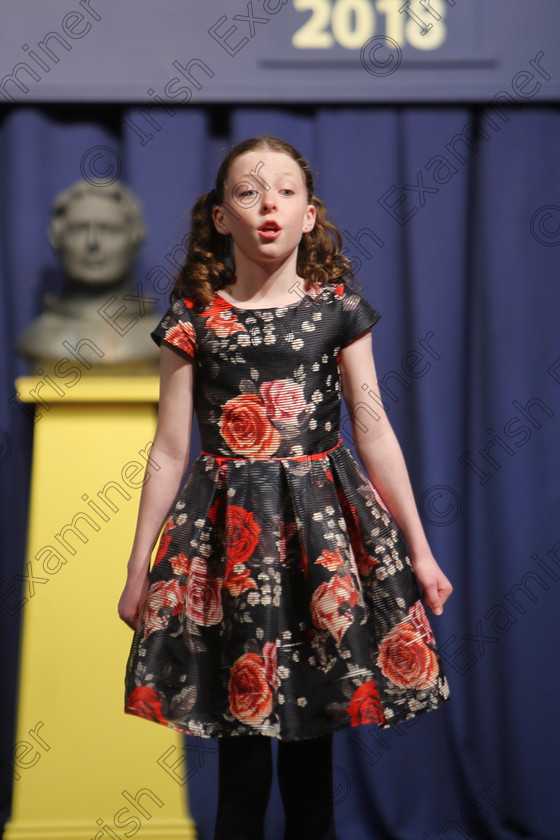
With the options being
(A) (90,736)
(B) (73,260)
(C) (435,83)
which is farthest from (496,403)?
(A) (90,736)

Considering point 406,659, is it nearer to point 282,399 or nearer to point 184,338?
point 282,399

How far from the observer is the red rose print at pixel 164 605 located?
3.81 feet

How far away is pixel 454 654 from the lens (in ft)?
6.41

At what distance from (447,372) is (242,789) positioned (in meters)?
1.06

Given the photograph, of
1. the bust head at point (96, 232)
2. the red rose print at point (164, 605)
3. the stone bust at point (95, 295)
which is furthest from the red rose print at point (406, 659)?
the bust head at point (96, 232)

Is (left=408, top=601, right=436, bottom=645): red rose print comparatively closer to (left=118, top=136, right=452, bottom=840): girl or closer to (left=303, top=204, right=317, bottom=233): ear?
(left=118, top=136, right=452, bottom=840): girl

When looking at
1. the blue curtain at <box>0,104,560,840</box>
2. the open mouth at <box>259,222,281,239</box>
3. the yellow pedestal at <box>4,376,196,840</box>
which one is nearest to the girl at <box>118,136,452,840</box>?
the open mouth at <box>259,222,281,239</box>

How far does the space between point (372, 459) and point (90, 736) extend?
838 mm

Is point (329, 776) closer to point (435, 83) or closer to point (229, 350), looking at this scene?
point (229, 350)

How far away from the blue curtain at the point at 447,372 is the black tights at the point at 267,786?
0.75 meters

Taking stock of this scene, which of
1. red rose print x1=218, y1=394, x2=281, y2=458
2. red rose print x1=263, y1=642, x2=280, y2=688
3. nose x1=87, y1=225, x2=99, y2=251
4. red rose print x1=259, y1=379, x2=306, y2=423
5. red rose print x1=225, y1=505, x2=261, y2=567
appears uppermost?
nose x1=87, y1=225, x2=99, y2=251

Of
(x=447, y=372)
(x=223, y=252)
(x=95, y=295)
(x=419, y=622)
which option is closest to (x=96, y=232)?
(x=95, y=295)

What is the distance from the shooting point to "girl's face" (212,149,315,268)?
46.1 inches

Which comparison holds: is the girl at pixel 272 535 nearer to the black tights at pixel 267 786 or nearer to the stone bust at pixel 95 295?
the black tights at pixel 267 786
